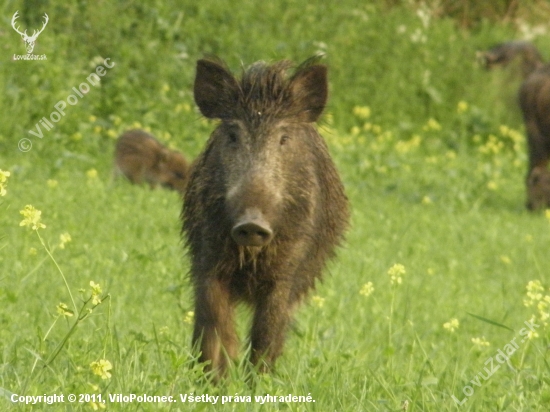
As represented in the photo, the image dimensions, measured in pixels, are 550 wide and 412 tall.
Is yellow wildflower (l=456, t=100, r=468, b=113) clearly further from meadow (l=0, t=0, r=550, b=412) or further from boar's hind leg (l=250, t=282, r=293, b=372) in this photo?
boar's hind leg (l=250, t=282, r=293, b=372)

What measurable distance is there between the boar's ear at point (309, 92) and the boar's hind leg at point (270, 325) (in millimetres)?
829

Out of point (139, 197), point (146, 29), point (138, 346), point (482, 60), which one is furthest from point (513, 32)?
point (138, 346)

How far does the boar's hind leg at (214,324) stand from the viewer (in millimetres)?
5316

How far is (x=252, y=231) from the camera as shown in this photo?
4930mm

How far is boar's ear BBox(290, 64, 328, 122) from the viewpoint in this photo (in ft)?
18.4

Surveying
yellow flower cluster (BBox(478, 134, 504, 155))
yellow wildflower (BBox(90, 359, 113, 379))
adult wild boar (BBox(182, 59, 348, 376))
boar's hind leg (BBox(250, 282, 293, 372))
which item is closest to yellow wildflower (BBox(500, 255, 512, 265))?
adult wild boar (BBox(182, 59, 348, 376))

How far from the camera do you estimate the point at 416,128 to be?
18156 mm

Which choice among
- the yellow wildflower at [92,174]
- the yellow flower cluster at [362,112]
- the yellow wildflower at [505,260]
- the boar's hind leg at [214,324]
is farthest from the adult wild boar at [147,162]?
the boar's hind leg at [214,324]

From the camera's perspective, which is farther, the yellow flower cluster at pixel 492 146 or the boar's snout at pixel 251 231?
the yellow flower cluster at pixel 492 146

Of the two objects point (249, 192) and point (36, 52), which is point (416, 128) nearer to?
point (36, 52)

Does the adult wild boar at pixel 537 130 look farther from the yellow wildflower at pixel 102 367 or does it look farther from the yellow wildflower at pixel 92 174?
the yellow wildflower at pixel 102 367

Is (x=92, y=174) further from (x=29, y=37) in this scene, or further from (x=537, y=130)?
(x=537, y=130)

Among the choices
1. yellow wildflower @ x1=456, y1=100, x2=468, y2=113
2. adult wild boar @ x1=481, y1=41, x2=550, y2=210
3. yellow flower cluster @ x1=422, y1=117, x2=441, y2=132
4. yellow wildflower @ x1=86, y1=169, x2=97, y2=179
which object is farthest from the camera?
yellow wildflower @ x1=456, y1=100, x2=468, y2=113

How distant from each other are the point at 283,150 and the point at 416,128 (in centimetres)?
1287
